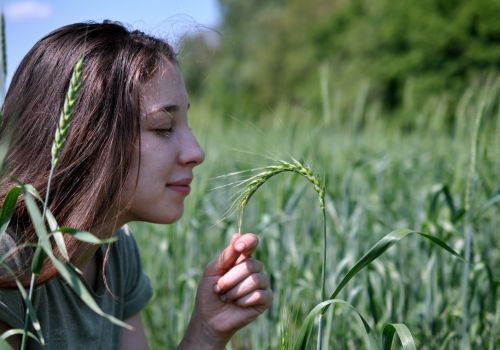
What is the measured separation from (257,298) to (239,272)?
0.17 feet

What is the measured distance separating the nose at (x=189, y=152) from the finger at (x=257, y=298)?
242mm

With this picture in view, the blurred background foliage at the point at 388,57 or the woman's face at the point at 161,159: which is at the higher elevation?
the blurred background foliage at the point at 388,57

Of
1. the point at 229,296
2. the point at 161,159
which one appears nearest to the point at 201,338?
the point at 229,296

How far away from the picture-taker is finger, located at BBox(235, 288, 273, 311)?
117 centimetres

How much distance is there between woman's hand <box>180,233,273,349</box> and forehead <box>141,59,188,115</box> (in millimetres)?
257

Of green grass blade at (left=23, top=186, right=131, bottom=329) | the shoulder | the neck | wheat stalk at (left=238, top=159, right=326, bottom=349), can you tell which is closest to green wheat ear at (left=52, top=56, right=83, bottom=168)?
green grass blade at (left=23, top=186, right=131, bottom=329)

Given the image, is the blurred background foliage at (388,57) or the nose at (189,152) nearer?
the nose at (189,152)

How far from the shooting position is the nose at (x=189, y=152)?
119 centimetres

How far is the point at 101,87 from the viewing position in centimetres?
116

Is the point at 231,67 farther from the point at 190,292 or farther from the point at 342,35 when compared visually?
the point at 190,292

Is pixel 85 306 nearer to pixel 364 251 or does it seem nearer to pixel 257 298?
pixel 257 298

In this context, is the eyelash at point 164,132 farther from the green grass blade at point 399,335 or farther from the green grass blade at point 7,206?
the green grass blade at point 399,335

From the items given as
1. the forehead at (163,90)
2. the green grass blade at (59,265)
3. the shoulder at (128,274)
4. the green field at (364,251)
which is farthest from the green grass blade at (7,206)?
the shoulder at (128,274)

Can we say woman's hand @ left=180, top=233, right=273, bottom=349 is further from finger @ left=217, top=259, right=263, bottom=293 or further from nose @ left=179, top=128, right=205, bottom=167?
nose @ left=179, top=128, right=205, bottom=167
